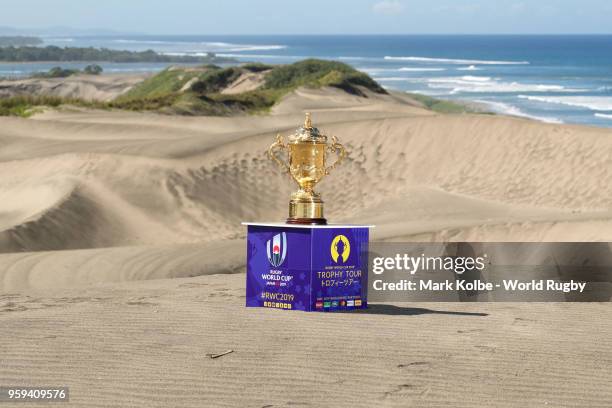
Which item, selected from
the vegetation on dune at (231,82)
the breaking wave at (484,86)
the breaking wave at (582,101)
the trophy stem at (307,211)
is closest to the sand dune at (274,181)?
the vegetation on dune at (231,82)

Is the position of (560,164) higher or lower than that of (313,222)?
lower

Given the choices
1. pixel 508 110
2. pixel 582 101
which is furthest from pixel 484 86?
pixel 508 110

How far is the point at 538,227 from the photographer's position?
16875 millimetres

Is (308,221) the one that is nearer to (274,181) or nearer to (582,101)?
(274,181)

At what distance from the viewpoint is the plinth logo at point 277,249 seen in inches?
341

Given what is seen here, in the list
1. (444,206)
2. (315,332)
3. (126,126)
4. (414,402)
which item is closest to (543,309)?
(315,332)

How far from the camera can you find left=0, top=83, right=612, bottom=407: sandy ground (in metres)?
7.14

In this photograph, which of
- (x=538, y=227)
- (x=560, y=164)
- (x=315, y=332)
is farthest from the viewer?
(x=560, y=164)

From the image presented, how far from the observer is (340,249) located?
8750mm

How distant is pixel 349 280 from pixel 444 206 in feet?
43.2

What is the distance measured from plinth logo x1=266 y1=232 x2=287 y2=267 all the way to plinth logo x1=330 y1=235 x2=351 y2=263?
35cm

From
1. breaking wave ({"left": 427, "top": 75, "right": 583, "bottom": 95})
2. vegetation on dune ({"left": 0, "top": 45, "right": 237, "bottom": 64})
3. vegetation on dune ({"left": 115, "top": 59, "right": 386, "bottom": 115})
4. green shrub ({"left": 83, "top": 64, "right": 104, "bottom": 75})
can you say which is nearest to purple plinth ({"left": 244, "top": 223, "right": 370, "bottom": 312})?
vegetation on dune ({"left": 115, "top": 59, "right": 386, "bottom": 115})

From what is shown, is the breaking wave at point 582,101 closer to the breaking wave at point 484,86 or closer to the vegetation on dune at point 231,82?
the breaking wave at point 484,86

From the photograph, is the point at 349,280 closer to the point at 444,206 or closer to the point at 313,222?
the point at 313,222
